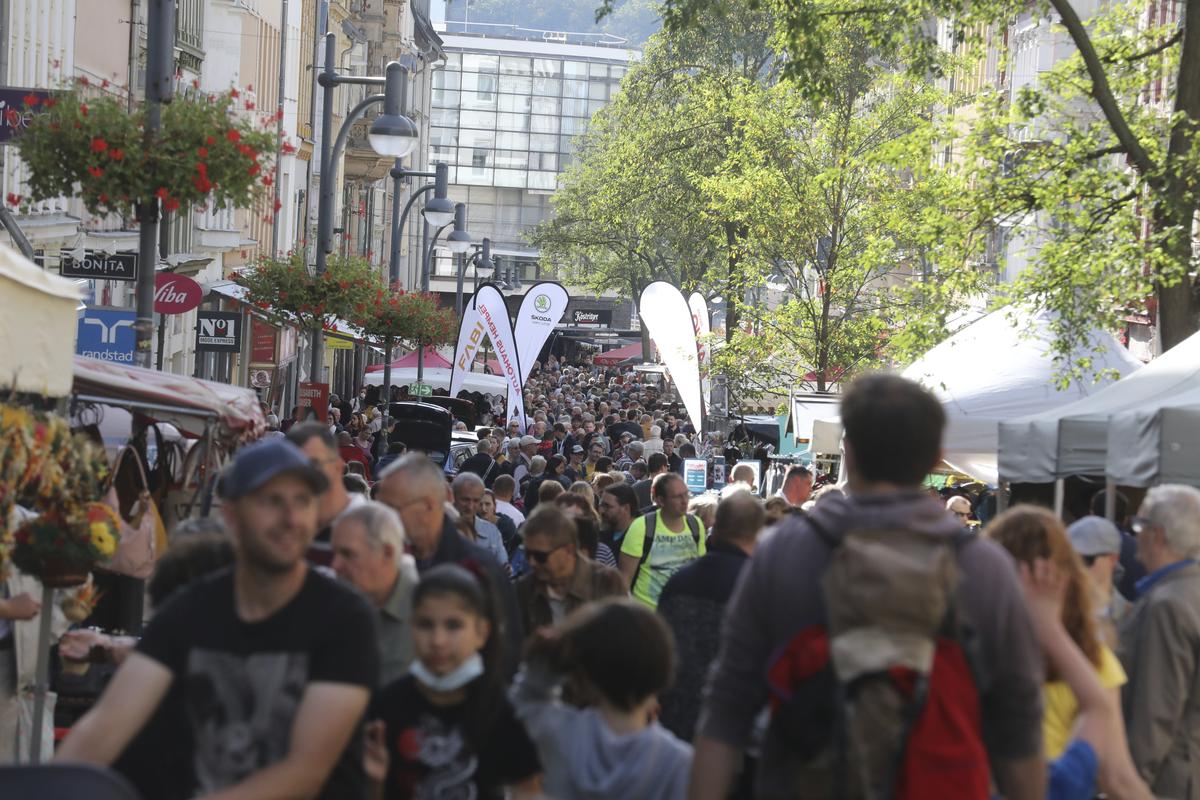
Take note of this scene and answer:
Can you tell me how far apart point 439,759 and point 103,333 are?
1267 cm

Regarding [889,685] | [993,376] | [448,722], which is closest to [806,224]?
[993,376]

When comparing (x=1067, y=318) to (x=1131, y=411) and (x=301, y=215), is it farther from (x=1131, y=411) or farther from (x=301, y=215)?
(x=301, y=215)

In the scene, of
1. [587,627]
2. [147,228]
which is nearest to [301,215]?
[147,228]

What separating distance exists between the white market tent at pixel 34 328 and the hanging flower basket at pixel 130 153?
608 cm

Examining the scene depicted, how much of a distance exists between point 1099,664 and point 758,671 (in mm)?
1460

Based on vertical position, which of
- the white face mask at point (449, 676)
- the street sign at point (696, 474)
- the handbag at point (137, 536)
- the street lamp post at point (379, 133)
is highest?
the street lamp post at point (379, 133)

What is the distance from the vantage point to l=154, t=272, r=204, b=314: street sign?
18.9 meters

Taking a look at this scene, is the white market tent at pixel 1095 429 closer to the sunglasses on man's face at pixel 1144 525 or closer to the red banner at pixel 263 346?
the sunglasses on man's face at pixel 1144 525

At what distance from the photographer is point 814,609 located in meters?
3.79

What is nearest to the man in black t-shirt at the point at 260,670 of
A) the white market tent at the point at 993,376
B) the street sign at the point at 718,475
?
the white market tent at the point at 993,376

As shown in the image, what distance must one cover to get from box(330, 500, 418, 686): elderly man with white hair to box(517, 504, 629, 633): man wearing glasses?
2309mm

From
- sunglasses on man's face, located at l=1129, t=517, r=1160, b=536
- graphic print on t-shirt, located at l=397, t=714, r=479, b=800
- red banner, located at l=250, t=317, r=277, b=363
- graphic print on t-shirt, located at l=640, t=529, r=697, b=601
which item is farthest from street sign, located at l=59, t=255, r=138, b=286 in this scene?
red banner, located at l=250, t=317, r=277, b=363

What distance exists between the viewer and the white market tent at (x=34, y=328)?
6277 millimetres

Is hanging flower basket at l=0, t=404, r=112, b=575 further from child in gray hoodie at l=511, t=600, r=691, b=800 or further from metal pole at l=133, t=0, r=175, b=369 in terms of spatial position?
metal pole at l=133, t=0, r=175, b=369
